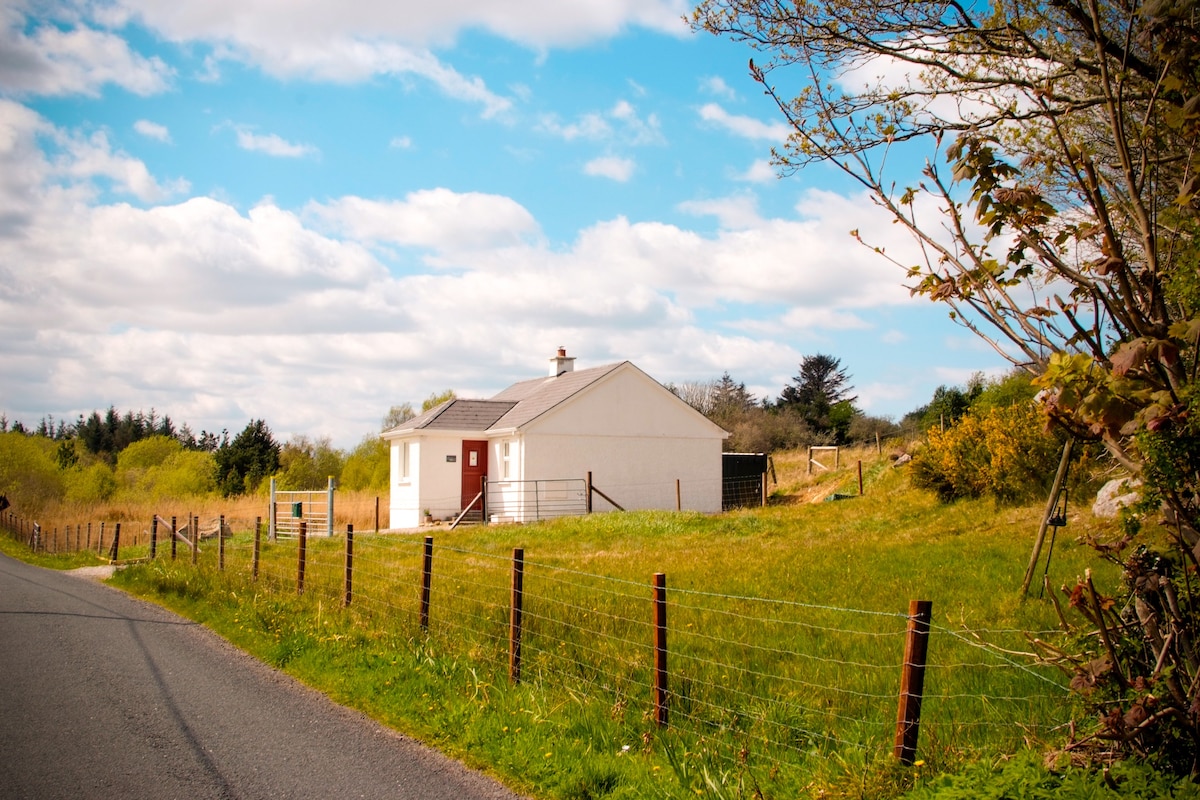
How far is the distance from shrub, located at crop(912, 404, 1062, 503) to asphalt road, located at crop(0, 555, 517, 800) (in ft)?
46.7

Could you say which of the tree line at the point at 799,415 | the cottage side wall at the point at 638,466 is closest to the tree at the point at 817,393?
the tree line at the point at 799,415

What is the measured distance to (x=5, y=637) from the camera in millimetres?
11227

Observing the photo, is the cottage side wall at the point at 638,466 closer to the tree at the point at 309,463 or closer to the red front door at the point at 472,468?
the red front door at the point at 472,468

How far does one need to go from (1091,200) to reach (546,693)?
534 centimetres

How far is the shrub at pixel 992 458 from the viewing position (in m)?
17.9

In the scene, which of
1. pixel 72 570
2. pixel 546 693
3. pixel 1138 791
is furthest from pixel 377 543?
pixel 1138 791

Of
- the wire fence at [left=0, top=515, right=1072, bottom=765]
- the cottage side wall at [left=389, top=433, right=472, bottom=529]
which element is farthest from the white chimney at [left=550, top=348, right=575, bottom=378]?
the wire fence at [left=0, top=515, right=1072, bottom=765]

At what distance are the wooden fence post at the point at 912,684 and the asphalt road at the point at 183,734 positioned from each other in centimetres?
A: 254

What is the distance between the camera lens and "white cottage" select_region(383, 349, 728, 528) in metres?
30.4

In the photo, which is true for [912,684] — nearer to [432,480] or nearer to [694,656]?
[694,656]

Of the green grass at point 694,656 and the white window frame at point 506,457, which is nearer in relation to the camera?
the green grass at point 694,656

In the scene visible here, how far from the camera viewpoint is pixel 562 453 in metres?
30.8

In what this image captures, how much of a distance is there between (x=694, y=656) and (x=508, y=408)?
87.8ft

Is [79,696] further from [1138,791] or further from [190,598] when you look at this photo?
[1138,791]
